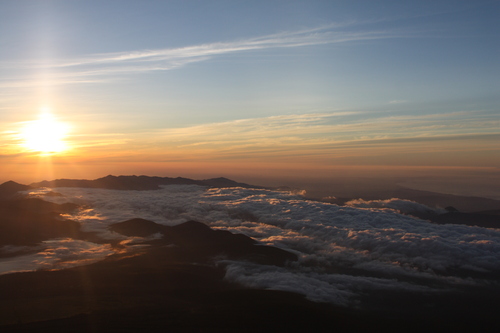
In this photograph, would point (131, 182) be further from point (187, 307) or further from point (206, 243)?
point (187, 307)

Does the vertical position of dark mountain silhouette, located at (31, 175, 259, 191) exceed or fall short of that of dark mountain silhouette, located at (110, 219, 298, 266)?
it exceeds it

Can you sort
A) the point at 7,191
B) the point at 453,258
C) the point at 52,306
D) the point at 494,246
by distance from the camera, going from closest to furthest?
the point at 52,306 → the point at 453,258 → the point at 494,246 → the point at 7,191

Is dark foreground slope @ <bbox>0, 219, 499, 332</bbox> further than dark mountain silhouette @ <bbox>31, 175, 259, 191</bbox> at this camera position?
No

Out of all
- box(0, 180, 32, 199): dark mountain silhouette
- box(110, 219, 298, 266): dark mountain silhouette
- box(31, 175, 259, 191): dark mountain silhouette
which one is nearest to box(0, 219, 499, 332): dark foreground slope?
box(110, 219, 298, 266): dark mountain silhouette

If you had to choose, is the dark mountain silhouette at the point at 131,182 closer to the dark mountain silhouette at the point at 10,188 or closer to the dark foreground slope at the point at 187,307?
the dark mountain silhouette at the point at 10,188

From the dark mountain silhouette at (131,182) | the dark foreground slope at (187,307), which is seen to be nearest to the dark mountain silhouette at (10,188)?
the dark mountain silhouette at (131,182)

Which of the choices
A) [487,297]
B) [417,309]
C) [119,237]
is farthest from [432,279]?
[119,237]

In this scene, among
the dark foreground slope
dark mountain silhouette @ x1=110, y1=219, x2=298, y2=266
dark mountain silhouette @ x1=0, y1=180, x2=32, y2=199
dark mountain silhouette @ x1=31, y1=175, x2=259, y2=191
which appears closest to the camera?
the dark foreground slope

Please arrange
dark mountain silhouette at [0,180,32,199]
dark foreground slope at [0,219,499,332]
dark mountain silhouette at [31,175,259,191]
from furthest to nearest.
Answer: dark mountain silhouette at [31,175,259,191] → dark mountain silhouette at [0,180,32,199] → dark foreground slope at [0,219,499,332]

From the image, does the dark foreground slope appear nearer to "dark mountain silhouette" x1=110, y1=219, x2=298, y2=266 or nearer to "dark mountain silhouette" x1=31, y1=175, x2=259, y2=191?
"dark mountain silhouette" x1=110, y1=219, x2=298, y2=266

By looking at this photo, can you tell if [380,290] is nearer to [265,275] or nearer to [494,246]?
[265,275]

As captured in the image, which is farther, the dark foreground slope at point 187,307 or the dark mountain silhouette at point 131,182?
the dark mountain silhouette at point 131,182
